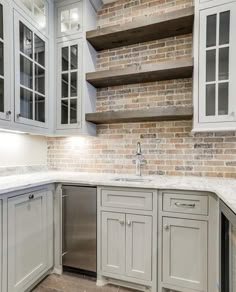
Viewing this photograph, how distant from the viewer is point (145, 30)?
207 cm

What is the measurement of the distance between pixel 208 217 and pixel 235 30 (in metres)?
1.54

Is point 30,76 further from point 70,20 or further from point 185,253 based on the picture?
point 185,253

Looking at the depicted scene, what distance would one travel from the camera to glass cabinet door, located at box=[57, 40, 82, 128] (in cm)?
220

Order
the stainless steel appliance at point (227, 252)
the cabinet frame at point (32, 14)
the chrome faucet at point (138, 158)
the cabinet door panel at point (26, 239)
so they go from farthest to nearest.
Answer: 1. the chrome faucet at point (138, 158)
2. the cabinet frame at point (32, 14)
3. the cabinet door panel at point (26, 239)
4. the stainless steel appliance at point (227, 252)

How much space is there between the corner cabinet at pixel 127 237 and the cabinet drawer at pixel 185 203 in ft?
0.36

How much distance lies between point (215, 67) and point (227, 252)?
1461mm

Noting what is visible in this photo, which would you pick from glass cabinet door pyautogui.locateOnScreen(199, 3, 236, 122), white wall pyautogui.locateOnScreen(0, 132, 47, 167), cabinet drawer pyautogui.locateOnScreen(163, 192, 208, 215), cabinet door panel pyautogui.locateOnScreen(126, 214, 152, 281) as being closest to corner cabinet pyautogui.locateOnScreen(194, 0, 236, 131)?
glass cabinet door pyautogui.locateOnScreen(199, 3, 236, 122)

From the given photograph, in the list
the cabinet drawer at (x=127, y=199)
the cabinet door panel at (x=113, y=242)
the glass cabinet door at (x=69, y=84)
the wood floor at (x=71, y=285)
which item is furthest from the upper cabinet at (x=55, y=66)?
the wood floor at (x=71, y=285)

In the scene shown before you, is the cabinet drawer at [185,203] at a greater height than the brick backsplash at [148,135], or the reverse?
the brick backsplash at [148,135]

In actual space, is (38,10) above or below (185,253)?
above

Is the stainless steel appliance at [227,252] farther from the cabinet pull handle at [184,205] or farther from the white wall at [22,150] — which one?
the white wall at [22,150]

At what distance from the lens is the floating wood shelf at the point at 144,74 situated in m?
1.87

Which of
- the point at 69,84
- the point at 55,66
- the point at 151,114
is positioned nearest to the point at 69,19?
the point at 55,66

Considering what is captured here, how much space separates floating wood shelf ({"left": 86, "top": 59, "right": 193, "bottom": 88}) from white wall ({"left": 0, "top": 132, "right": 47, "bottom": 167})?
1.03 meters
